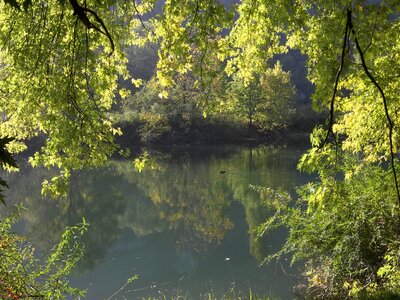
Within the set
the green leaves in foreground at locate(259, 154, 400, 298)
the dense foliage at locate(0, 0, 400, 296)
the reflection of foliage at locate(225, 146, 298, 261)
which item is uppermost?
the dense foliage at locate(0, 0, 400, 296)

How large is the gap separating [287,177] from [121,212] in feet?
33.1

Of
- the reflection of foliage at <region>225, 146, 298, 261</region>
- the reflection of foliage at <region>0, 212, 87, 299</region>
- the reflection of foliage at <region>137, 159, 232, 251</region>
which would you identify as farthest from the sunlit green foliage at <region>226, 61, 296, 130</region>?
the reflection of foliage at <region>0, 212, 87, 299</region>

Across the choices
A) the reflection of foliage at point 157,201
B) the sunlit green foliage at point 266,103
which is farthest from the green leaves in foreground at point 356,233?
the sunlit green foliage at point 266,103

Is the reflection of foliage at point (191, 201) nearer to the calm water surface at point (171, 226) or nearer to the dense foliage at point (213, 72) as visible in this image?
the calm water surface at point (171, 226)

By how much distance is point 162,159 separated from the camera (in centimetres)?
3897

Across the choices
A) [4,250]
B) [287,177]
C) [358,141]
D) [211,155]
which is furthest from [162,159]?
[4,250]

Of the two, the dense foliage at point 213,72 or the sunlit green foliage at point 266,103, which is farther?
the sunlit green foliage at point 266,103

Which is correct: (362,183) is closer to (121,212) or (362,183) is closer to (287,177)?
(121,212)

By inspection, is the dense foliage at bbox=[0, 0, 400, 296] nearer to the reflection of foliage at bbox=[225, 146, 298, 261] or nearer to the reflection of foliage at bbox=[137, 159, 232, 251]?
the reflection of foliage at bbox=[225, 146, 298, 261]

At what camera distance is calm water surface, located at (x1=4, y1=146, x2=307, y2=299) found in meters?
12.7

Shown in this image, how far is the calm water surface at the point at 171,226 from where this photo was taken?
1270 cm

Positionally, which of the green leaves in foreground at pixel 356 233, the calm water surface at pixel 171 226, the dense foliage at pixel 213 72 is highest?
the dense foliage at pixel 213 72

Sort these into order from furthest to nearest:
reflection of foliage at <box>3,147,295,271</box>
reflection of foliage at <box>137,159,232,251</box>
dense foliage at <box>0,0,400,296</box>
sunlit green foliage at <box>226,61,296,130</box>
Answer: sunlit green foliage at <box>226,61,296,130</box> < reflection of foliage at <box>3,147,295,271</box> < reflection of foliage at <box>137,159,232,251</box> < dense foliage at <box>0,0,400,296</box>

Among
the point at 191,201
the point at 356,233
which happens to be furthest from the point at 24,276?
the point at 191,201
